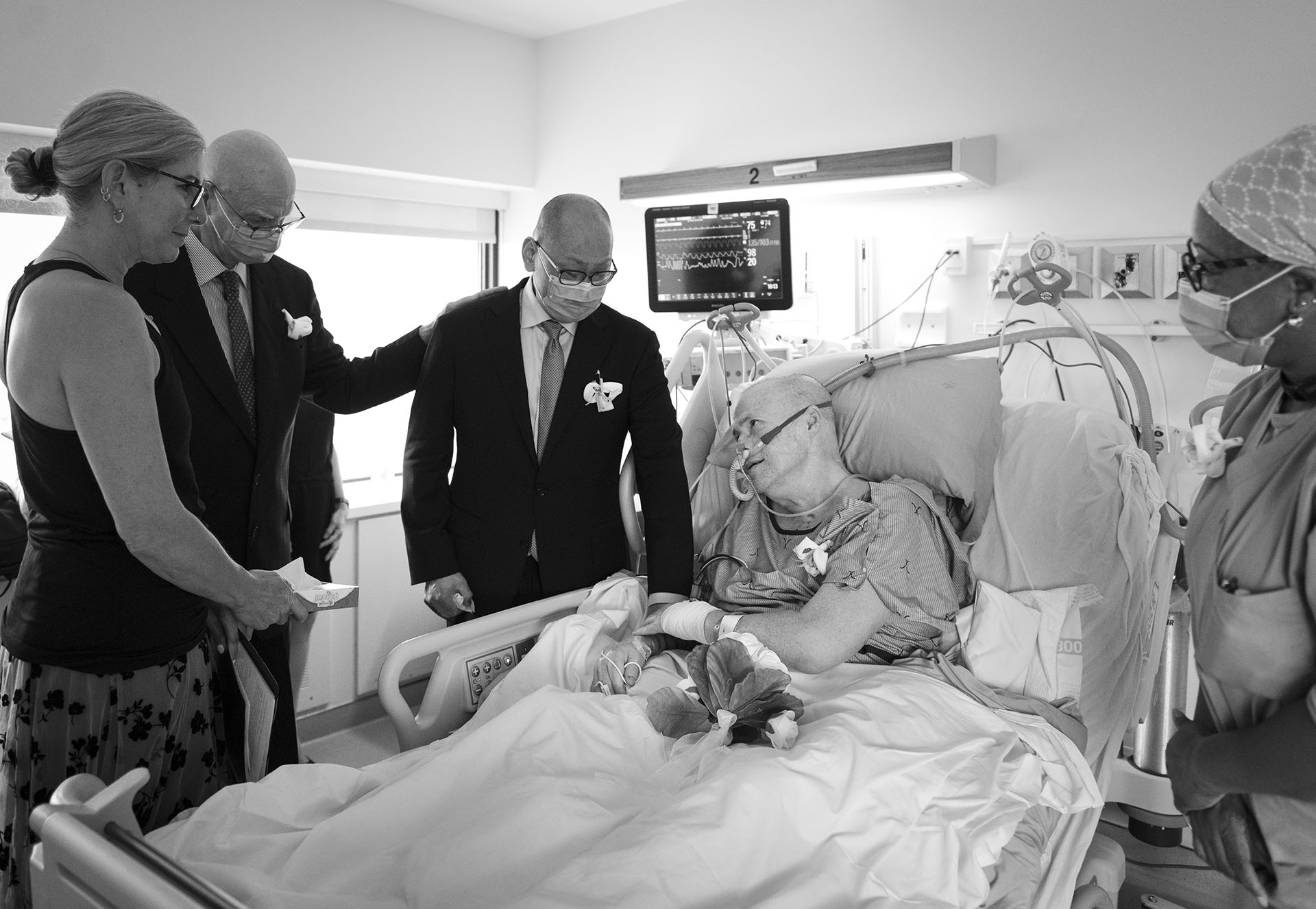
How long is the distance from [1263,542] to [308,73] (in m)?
3.99

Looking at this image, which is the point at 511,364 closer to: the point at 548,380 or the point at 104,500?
the point at 548,380

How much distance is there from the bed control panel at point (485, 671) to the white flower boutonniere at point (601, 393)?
576 millimetres

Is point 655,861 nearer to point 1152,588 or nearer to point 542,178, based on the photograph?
point 1152,588

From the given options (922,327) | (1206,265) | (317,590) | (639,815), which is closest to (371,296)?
(922,327)

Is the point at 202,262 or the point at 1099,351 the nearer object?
the point at 202,262

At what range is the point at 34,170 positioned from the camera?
5.00 ft

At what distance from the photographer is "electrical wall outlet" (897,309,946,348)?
3.86 meters

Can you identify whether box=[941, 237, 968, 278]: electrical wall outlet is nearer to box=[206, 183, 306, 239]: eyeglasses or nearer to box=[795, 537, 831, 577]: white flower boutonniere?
box=[795, 537, 831, 577]: white flower boutonniere

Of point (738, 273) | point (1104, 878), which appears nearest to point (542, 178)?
point (738, 273)

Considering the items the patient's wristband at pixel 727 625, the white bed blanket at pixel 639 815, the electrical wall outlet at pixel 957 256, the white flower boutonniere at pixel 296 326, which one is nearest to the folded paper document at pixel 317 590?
the white bed blanket at pixel 639 815

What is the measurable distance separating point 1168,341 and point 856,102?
1.51 m

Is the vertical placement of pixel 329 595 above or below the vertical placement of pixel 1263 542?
below

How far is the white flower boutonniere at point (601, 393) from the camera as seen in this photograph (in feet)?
7.61

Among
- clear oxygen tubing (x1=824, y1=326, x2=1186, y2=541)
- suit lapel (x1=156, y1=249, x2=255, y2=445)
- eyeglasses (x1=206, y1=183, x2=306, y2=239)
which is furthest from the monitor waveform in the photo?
suit lapel (x1=156, y1=249, x2=255, y2=445)
